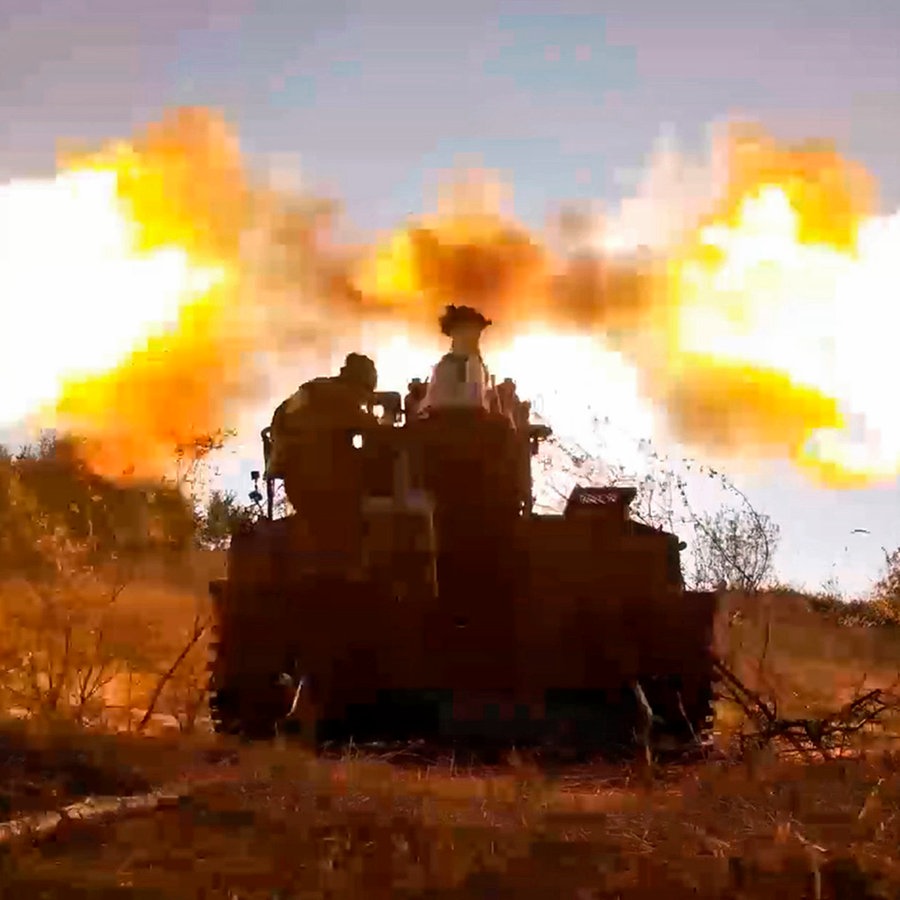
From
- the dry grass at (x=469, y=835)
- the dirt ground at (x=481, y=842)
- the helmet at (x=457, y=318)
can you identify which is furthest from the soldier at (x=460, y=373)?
the dirt ground at (x=481, y=842)

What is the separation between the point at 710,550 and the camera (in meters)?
29.0

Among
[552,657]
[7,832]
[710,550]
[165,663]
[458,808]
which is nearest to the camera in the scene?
[7,832]

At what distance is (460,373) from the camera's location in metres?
14.6

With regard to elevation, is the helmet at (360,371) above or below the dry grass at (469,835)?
above

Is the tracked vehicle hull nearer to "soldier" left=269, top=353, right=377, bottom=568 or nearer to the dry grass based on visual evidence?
"soldier" left=269, top=353, right=377, bottom=568

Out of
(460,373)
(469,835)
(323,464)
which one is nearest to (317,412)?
(323,464)

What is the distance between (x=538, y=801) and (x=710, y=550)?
20.4 m

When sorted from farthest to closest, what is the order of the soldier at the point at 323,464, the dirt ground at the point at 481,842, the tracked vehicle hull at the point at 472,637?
the soldier at the point at 323,464 < the tracked vehicle hull at the point at 472,637 < the dirt ground at the point at 481,842

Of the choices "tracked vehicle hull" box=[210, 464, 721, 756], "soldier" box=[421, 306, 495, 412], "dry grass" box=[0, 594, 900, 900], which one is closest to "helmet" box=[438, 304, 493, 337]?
"soldier" box=[421, 306, 495, 412]

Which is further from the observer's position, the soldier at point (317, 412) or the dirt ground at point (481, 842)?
the soldier at point (317, 412)

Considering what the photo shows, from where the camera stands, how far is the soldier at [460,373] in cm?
1441

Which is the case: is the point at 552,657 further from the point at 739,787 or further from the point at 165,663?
the point at 165,663

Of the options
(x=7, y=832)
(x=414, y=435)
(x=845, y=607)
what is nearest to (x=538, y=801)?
(x=7, y=832)

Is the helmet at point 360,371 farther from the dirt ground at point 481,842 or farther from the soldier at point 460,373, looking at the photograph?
the dirt ground at point 481,842
